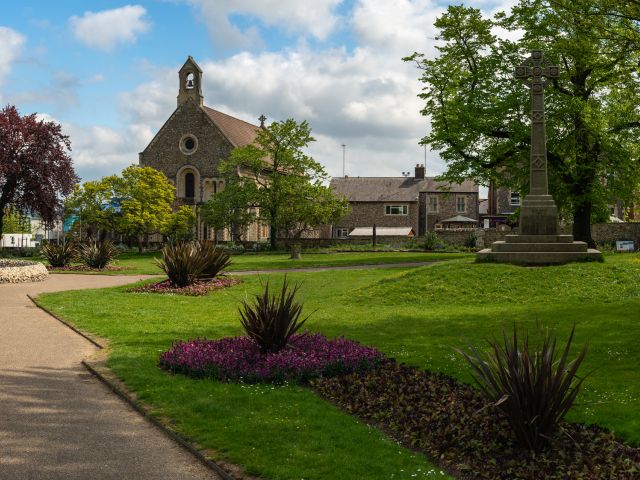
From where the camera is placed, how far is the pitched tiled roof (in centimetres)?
6481

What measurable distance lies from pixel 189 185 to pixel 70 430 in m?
60.6

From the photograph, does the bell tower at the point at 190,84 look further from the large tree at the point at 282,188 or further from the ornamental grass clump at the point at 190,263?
the ornamental grass clump at the point at 190,263

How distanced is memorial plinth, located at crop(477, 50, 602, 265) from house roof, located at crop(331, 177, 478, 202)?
4833 centimetres

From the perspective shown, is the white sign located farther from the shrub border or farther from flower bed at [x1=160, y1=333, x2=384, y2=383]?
the shrub border

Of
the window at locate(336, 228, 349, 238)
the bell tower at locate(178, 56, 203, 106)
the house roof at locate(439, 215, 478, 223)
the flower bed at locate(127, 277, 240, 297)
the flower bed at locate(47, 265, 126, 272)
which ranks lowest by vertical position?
the flower bed at locate(127, 277, 240, 297)

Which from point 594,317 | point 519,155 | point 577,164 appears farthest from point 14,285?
point 577,164

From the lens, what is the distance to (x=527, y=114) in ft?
103

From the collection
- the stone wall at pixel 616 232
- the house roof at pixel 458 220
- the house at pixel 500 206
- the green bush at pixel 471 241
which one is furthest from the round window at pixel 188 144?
the stone wall at pixel 616 232

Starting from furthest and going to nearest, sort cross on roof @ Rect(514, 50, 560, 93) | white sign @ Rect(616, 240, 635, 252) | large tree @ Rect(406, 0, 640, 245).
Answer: white sign @ Rect(616, 240, 635, 252), large tree @ Rect(406, 0, 640, 245), cross on roof @ Rect(514, 50, 560, 93)

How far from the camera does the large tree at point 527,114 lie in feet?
100

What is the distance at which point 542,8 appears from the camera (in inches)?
1256

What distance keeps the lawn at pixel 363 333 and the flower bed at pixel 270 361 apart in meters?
0.38

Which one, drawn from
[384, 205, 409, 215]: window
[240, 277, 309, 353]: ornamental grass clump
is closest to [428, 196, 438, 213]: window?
[384, 205, 409, 215]: window

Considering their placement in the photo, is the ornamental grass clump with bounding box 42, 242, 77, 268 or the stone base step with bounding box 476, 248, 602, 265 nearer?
the stone base step with bounding box 476, 248, 602, 265
